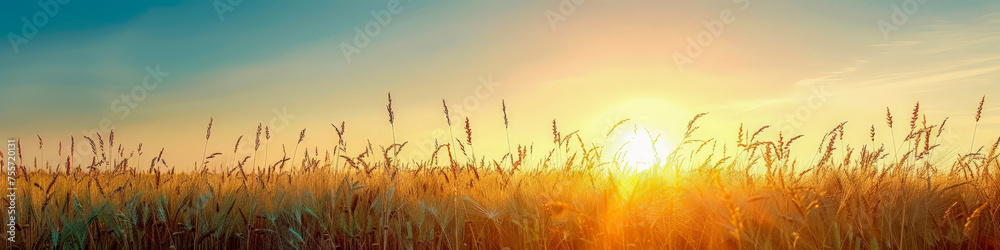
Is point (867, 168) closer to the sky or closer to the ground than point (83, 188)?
closer to the ground

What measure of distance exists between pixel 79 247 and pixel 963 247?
4.68m

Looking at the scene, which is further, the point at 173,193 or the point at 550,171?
the point at 550,171

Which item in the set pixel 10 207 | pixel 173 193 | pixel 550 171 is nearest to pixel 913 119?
pixel 550 171

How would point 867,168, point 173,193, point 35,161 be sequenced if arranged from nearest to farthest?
point 173,193 < point 867,168 < point 35,161

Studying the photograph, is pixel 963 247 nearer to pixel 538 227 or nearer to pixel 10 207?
pixel 538 227

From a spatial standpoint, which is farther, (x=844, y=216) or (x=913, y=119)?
(x=913, y=119)

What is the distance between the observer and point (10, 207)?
3670 mm

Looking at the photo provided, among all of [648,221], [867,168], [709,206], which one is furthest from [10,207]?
[867,168]

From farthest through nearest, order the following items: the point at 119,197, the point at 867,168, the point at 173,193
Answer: the point at 867,168, the point at 173,193, the point at 119,197

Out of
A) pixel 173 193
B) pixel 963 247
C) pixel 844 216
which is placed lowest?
pixel 963 247

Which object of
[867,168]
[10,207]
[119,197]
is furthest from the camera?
[867,168]

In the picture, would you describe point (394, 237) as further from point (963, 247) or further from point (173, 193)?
point (963, 247)

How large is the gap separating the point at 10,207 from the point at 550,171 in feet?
14.2

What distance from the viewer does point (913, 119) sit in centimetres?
559
